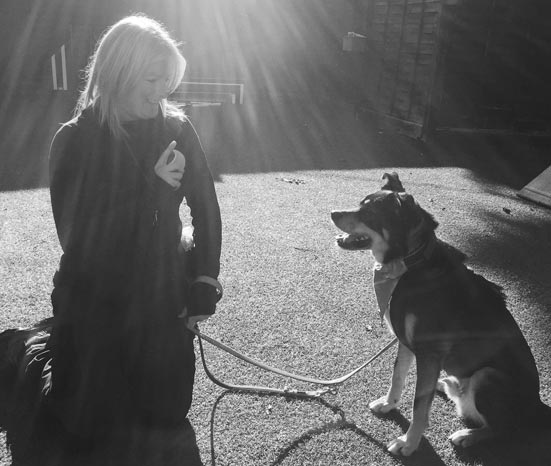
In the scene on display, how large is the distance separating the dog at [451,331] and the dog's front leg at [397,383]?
0.23 metres

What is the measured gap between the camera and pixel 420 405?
8.93 feet

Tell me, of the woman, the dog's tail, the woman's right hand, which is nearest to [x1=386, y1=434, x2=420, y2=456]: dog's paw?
the dog's tail

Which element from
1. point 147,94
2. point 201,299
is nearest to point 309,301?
point 201,299

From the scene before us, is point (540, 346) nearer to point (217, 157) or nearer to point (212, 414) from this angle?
point (212, 414)

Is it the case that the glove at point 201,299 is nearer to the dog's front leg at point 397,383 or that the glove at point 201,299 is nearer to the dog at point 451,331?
the dog at point 451,331

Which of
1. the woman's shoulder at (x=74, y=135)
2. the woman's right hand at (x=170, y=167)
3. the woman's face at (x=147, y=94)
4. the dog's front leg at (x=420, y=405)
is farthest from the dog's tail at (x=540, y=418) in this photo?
the woman's shoulder at (x=74, y=135)

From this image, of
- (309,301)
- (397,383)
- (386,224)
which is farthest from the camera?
(309,301)

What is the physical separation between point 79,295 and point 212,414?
0.97 metres

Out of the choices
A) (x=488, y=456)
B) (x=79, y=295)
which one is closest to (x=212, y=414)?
(x=79, y=295)

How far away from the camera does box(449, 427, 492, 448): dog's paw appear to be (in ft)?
9.11

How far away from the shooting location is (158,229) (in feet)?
8.84

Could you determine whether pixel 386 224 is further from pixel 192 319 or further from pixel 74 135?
pixel 74 135

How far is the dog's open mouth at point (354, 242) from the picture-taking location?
3053 mm

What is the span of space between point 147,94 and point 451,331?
6.16 ft
